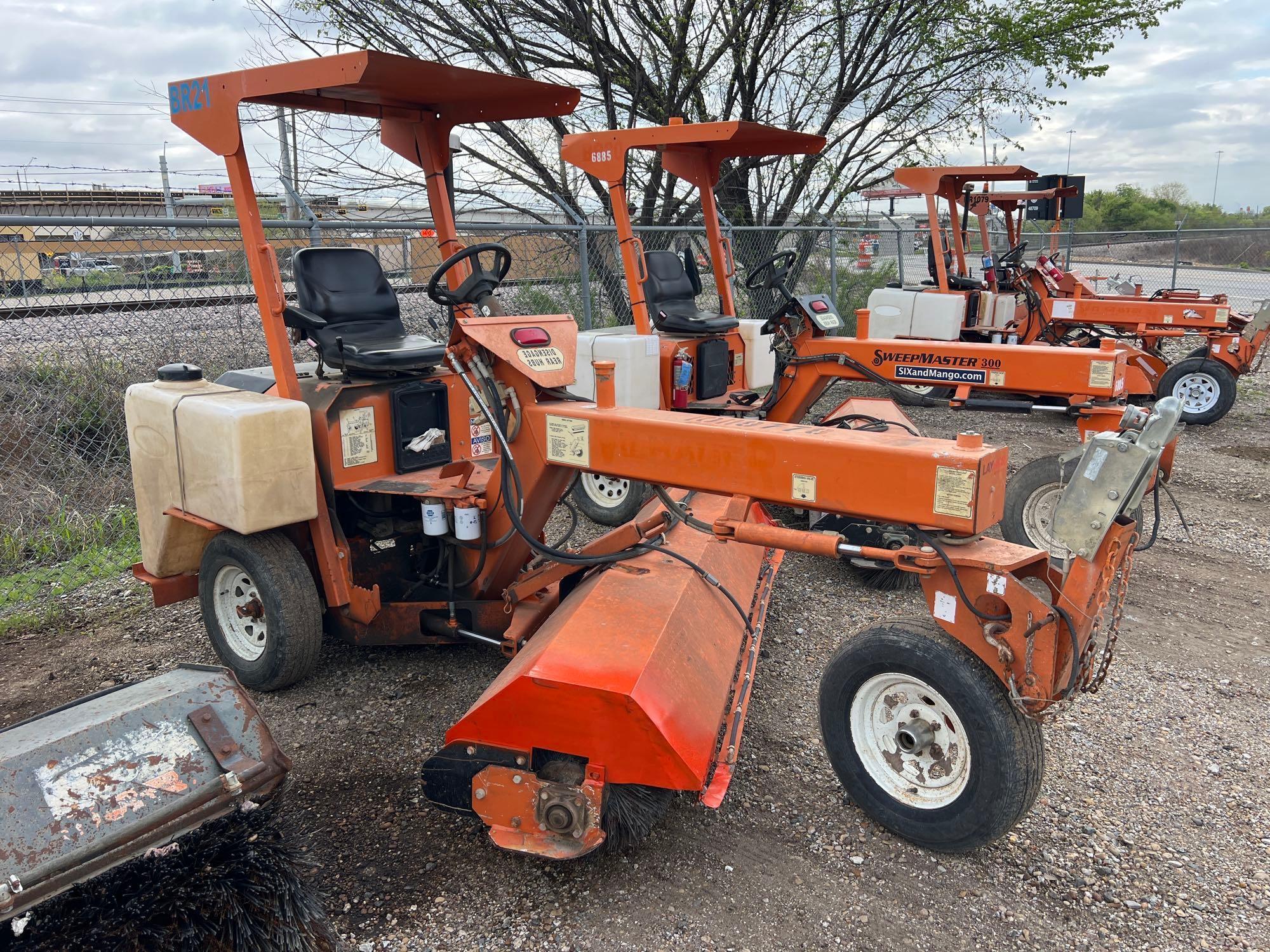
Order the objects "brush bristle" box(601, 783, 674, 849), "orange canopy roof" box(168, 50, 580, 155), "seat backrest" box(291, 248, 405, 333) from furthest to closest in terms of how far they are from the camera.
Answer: "seat backrest" box(291, 248, 405, 333)
"orange canopy roof" box(168, 50, 580, 155)
"brush bristle" box(601, 783, 674, 849)

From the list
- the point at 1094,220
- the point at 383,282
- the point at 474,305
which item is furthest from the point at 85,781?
the point at 1094,220

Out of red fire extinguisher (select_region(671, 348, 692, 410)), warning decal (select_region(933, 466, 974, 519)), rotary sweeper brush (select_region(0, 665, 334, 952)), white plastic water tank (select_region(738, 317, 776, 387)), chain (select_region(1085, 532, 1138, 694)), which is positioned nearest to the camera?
rotary sweeper brush (select_region(0, 665, 334, 952))

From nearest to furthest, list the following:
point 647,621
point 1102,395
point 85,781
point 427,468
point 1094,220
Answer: point 85,781
point 647,621
point 427,468
point 1102,395
point 1094,220

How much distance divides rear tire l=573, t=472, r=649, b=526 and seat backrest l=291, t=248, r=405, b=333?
211cm

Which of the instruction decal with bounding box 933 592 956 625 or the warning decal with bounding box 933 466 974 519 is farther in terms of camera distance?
the instruction decal with bounding box 933 592 956 625

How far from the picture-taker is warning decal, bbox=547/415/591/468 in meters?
3.16

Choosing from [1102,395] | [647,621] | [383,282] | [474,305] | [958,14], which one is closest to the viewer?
[647,621]

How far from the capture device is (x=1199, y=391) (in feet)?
32.4

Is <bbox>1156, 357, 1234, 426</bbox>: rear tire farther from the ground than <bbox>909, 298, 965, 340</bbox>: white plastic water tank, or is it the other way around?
<bbox>909, 298, 965, 340</bbox>: white plastic water tank

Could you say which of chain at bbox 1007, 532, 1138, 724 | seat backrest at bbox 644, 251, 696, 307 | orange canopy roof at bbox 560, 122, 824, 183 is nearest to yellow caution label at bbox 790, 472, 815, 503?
chain at bbox 1007, 532, 1138, 724

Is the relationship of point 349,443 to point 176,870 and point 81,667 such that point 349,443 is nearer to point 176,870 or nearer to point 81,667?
point 81,667

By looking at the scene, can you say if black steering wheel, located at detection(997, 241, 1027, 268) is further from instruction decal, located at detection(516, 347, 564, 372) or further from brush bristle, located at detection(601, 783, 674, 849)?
brush bristle, located at detection(601, 783, 674, 849)

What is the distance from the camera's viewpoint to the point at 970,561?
2557 mm

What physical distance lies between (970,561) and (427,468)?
8.12ft
